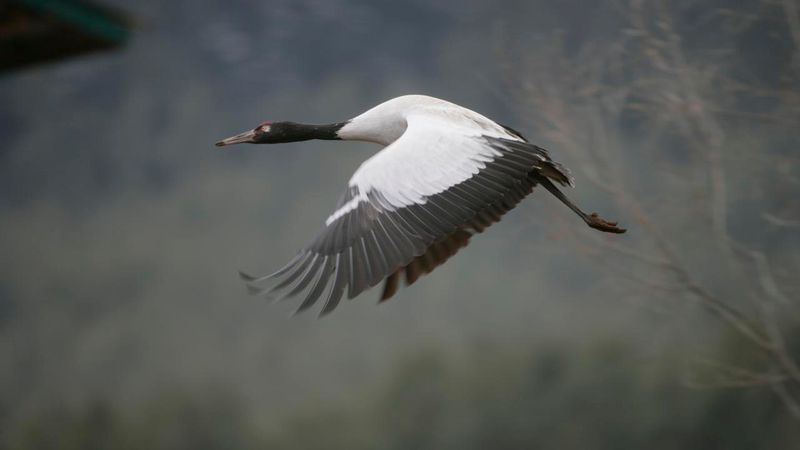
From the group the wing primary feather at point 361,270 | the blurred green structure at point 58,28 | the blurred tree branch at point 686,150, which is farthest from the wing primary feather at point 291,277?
the blurred green structure at point 58,28

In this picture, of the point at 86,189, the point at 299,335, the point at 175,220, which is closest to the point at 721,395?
the point at 299,335

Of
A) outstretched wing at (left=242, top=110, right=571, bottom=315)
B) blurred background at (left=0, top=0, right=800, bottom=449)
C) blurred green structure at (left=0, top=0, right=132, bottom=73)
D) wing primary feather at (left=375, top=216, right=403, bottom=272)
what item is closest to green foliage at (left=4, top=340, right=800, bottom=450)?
blurred background at (left=0, top=0, right=800, bottom=449)

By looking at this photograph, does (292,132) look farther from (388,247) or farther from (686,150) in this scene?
(686,150)

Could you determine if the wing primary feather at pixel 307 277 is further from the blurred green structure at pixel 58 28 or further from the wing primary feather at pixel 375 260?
the blurred green structure at pixel 58 28

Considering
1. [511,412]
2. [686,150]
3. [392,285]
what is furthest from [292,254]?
[392,285]

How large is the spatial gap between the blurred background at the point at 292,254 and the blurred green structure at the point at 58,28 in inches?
2.6

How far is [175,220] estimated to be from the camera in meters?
5.74

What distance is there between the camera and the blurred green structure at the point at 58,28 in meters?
4.49

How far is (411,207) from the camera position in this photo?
275cm

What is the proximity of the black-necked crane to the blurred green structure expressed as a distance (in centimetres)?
197

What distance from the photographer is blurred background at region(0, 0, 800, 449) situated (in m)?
5.22

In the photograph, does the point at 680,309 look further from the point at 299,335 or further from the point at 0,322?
the point at 0,322

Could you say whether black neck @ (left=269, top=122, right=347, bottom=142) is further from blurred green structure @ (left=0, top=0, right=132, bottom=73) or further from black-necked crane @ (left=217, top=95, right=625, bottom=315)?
blurred green structure @ (left=0, top=0, right=132, bottom=73)

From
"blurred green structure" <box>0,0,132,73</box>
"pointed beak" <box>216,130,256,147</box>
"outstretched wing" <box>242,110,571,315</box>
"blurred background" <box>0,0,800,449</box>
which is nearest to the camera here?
"outstretched wing" <box>242,110,571,315</box>
